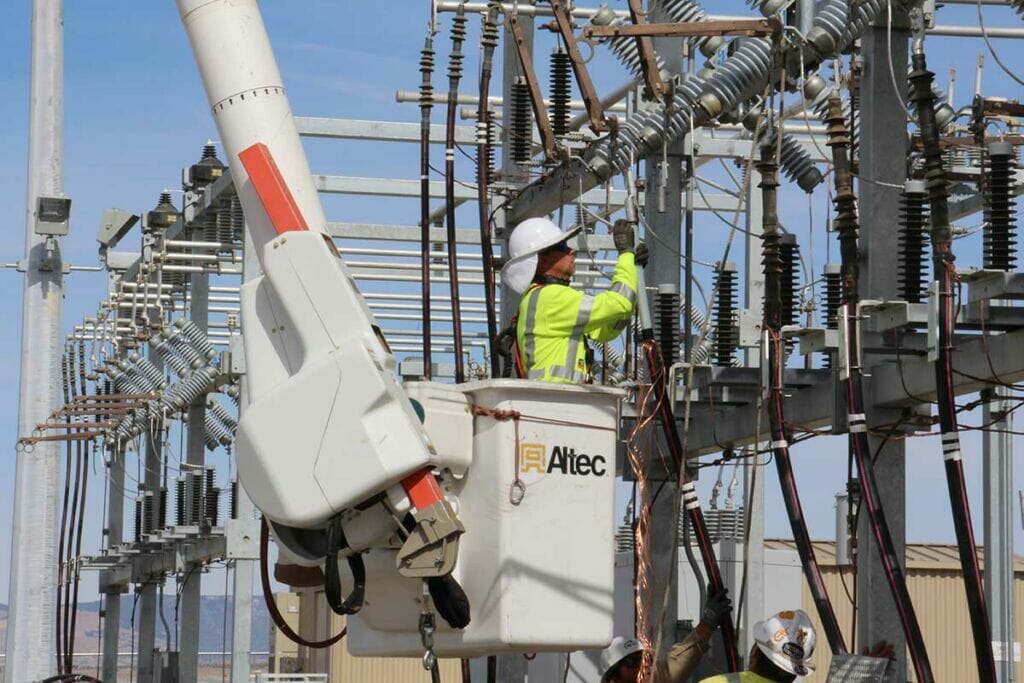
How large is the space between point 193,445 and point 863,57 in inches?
517

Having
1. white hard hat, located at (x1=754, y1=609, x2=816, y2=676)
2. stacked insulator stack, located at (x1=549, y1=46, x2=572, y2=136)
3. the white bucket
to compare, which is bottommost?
white hard hat, located at (x1=754, y1=609, x2=816, y2=676)

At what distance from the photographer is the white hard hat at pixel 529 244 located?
880 centimetres

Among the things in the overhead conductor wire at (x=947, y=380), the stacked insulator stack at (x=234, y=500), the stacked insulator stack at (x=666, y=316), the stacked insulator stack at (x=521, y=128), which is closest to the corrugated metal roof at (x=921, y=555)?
the stacked insulator stack at (x=234, y=500)

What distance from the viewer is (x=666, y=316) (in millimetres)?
10531

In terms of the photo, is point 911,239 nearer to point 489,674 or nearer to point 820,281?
point 820,281

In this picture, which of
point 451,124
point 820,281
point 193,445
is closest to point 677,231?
point 820,281

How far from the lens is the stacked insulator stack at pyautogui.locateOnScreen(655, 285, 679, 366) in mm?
10539

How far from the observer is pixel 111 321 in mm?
24844

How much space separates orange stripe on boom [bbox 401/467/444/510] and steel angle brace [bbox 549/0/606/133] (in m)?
3.29

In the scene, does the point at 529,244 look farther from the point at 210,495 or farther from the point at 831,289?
the point at 210,495

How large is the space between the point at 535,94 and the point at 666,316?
5.81ft

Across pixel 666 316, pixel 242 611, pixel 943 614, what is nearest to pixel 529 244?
pixel 666 316

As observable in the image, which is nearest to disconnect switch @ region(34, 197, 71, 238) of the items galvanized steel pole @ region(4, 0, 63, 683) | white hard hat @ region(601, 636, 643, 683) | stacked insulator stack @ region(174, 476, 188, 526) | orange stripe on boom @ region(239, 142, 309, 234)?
galvanized steel pole @ region(4, 0, 63, 683)

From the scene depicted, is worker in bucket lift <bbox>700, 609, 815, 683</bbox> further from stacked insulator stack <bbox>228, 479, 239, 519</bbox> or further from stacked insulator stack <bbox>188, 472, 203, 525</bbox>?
stacked insulator stack <bbox>188, 472, 203, 525</bbox>
